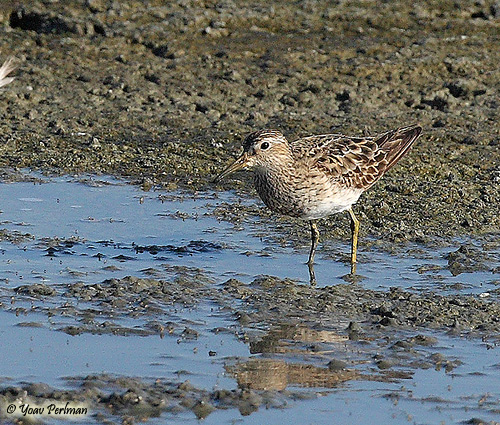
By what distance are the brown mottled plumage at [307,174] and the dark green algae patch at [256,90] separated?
68 centimetres

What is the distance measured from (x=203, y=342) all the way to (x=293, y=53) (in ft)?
24.8

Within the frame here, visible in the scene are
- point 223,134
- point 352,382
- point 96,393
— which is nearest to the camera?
point 96,393

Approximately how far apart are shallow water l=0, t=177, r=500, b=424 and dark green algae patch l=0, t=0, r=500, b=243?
2.44ft

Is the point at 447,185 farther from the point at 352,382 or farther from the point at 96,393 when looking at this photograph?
the point at 96,393

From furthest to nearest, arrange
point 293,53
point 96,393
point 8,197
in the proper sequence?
point 293,53 → point 8,197 → point 96,393

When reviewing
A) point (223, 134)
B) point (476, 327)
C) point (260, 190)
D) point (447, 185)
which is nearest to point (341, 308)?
point (476, 327)

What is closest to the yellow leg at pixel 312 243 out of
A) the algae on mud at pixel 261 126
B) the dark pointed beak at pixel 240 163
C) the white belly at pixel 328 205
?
the white belly at pixel 328 205

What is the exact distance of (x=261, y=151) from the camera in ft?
29.9

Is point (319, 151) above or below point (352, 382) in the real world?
above

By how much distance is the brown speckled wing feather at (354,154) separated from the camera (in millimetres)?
9375

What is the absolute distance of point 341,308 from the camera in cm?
796

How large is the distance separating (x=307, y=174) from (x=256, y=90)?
4125 millimetres

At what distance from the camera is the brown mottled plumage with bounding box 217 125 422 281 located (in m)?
9.12

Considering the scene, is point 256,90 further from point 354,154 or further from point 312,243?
point 312,243
